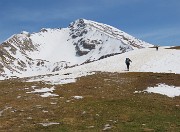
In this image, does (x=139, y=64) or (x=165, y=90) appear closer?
(x=165, y=90)

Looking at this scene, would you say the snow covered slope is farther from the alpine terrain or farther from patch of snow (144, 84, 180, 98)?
patch of snow (144, 84, 180, 98)

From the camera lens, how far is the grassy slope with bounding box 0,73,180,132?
33.4 m

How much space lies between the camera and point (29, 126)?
Answer: 33844mm

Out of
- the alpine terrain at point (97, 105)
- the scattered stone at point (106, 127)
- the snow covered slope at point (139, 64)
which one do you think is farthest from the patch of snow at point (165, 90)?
the snow covered slope at point (139, 64)

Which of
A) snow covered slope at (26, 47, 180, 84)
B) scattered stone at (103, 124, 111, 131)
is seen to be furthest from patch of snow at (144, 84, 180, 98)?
snow covered slope at (26, 47, 180, 84)

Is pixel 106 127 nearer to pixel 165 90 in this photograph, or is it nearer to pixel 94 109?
pixel 94 109

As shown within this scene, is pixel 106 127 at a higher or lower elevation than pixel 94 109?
lower

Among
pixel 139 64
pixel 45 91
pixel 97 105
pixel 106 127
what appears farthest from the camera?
pixel 139 64

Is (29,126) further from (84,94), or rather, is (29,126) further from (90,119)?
(84,94)

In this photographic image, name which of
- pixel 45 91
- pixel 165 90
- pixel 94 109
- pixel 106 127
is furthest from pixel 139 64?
pixel 106 127

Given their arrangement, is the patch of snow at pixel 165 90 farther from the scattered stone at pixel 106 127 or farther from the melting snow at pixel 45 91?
the scattered stone at pixel 106 127

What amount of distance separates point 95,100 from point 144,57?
152ft

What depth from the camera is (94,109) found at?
4022 cm

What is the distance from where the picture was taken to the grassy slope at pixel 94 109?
1316 inches
